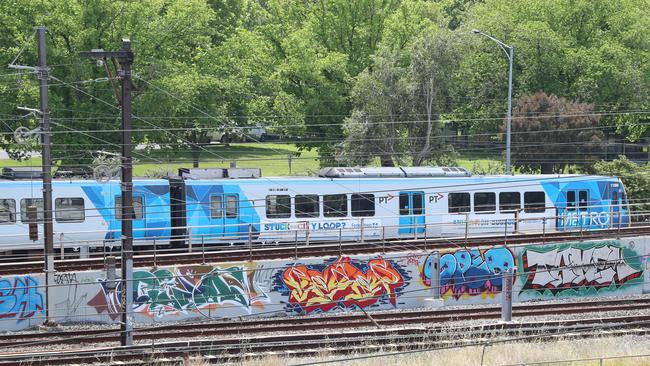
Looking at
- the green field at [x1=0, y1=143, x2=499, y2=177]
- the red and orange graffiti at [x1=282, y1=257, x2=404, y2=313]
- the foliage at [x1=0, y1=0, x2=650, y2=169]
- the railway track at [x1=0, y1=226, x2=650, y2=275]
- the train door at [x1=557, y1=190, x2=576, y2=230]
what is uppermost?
the foliage at [x1=0, y1=0, x2=650, y2=169]

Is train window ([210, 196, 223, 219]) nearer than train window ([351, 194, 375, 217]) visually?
Yes

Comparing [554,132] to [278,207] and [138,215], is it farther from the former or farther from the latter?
[138,215]

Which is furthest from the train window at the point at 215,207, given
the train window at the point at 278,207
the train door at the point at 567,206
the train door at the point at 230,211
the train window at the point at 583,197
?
the train window at the point at 583,197

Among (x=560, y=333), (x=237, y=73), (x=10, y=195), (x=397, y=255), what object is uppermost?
(x=237, y=73)

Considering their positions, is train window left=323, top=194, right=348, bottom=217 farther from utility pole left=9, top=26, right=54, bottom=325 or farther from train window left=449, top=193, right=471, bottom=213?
utility pole left=9, top=26, right=54, bottom=325

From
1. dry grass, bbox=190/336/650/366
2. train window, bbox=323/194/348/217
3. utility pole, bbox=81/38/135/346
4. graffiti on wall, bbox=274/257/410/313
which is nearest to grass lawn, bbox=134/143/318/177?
train window, bbox=323/194/348/217

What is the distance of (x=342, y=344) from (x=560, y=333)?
6.44 metres

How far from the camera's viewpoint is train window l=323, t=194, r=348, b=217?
1326 inches

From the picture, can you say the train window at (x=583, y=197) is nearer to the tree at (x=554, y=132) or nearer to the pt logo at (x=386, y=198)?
the pt logo at (x=386, y=198)

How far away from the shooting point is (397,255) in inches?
1166

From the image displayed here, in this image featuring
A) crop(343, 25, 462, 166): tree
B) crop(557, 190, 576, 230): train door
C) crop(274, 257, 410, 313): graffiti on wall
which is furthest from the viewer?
crop(343, 25, 462, 166): tree

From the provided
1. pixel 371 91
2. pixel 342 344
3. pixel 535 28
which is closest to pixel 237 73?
pixel 371 91

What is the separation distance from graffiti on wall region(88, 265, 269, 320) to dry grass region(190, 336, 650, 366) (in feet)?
23.5

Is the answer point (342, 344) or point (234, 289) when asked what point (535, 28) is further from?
point (342, 344)
